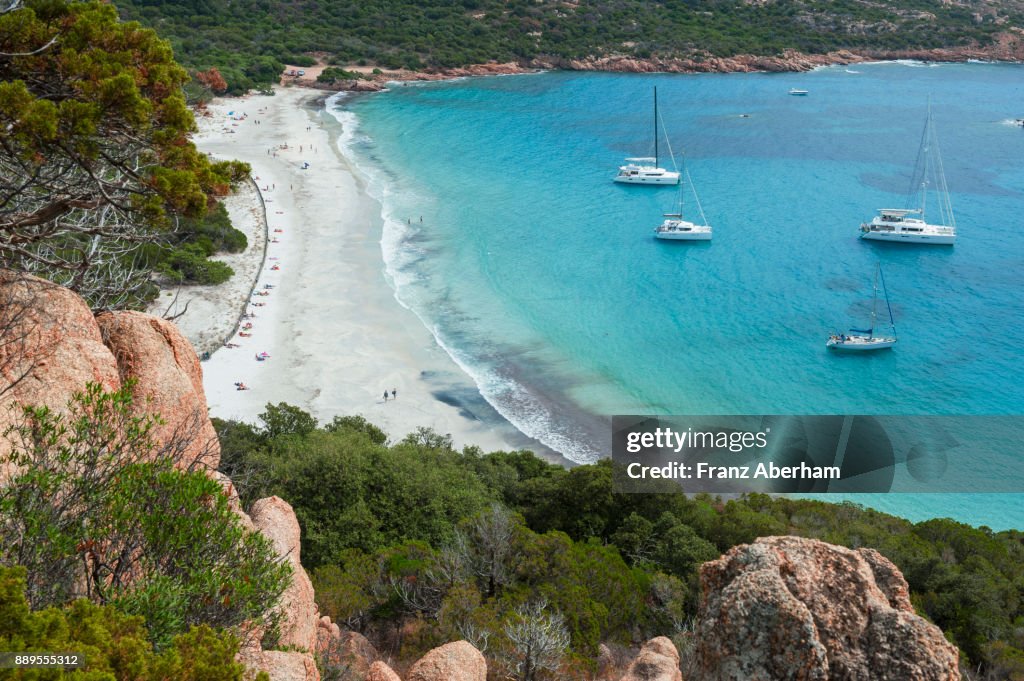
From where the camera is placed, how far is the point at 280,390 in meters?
32.6

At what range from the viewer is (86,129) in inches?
383

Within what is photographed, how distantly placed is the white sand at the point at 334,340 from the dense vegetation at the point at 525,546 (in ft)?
21.4

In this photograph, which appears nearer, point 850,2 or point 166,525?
point 166,525

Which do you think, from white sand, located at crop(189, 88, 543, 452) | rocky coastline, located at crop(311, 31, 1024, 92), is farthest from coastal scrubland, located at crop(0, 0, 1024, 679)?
rocky coastline, located at crop(311, 31, 1024, 92)

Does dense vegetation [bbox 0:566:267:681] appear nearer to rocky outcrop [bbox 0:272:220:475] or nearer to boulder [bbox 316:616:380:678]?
rocky outcrop [bbox 0:272:220:475]

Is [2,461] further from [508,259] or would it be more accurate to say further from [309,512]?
[508,259]

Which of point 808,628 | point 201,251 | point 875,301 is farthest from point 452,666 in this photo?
point 875,301

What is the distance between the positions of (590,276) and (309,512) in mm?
35054

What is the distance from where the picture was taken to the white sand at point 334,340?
32.0 meters

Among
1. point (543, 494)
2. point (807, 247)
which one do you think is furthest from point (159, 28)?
point (543, 494)

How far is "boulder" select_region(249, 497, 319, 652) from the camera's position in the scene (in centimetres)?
990

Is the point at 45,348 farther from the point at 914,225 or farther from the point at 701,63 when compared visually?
the point at 701,63

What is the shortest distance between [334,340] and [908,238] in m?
40.8

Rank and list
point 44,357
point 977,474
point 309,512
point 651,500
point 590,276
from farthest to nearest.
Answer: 1. point 590,276
2. point 977,474
3. point 651,500
4. point 309,512
5. point 44,357
